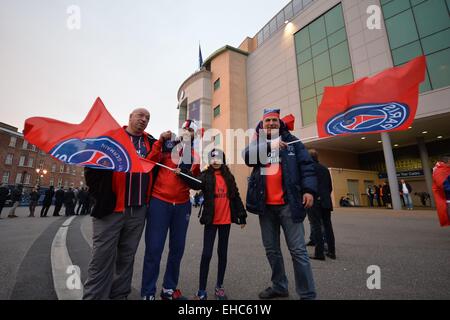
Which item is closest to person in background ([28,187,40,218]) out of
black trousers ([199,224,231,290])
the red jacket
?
the red jacket

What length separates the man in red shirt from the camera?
7.72ft

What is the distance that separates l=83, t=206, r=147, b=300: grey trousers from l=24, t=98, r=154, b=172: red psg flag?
52 cm

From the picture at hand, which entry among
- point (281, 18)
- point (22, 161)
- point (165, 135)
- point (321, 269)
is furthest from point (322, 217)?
point (22, 161)

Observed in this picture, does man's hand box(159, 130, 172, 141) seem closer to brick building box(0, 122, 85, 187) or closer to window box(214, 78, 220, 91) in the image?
window box(214, 78, 220, 91)

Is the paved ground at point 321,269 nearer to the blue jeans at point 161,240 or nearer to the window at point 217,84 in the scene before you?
the blue jeans at point 161,240

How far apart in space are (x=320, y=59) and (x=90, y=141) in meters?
22.7

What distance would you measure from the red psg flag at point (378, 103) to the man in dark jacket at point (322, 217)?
153 centimetres

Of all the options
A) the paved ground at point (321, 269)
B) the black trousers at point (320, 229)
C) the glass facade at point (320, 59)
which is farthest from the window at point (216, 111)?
the black trousers at point (320, 229)
